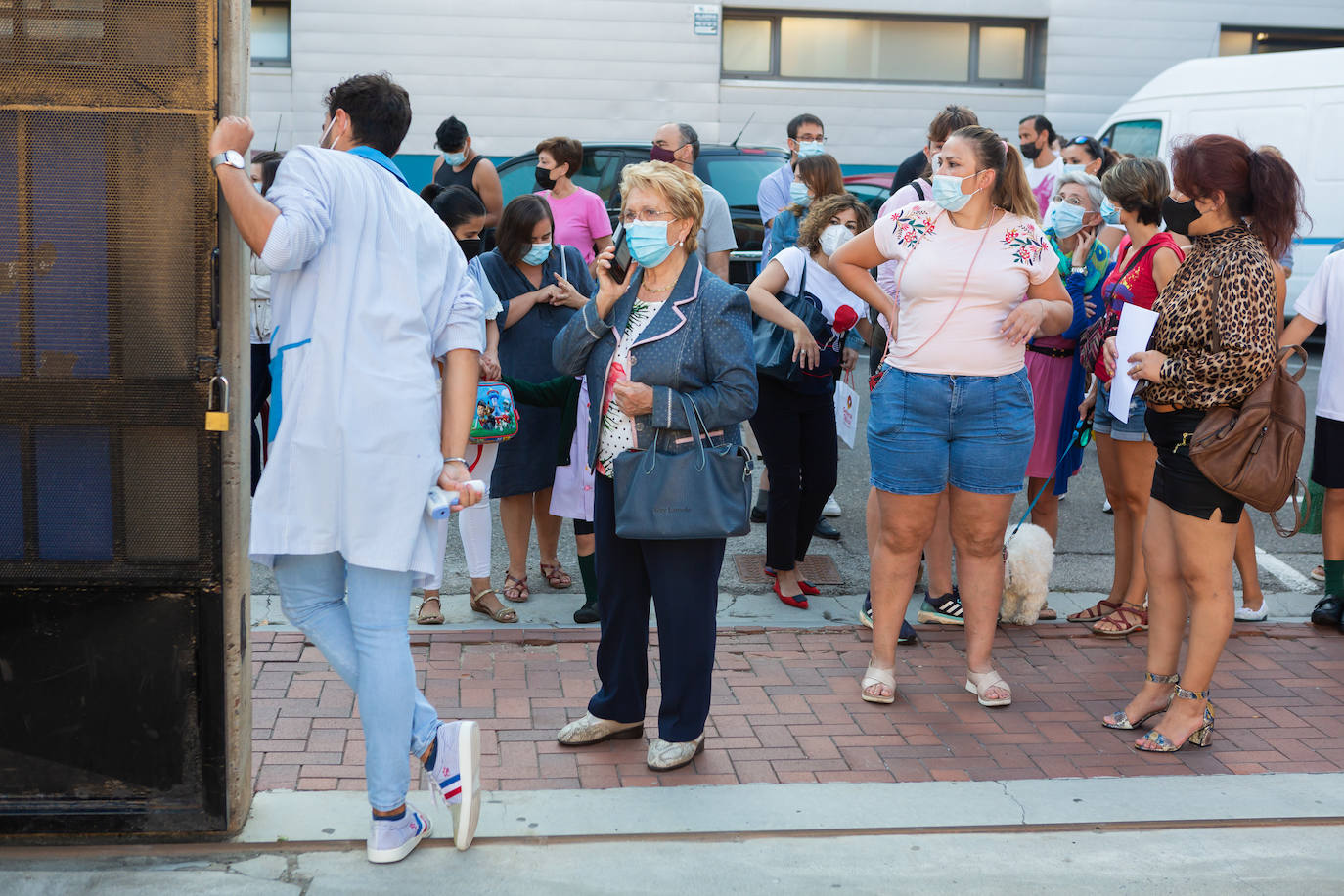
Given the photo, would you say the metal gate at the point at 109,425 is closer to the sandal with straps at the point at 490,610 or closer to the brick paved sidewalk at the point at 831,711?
the brick paved sidewalk at the point at 831,711

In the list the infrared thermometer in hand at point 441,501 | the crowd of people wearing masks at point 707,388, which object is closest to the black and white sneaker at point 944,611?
the crowd of people wearing masks at point 707,388

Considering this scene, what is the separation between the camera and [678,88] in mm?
16859

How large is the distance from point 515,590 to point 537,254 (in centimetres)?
138

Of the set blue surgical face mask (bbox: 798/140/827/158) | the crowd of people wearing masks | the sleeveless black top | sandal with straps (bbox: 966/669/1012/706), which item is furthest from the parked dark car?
sandal with straps (bbox: 966/669/1012/706)

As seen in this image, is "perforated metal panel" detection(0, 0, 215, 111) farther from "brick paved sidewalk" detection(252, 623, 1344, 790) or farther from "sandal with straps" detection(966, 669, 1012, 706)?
"sandal with straps" detection(966, 669, 1012, 706)

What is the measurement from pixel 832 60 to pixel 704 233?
1177 centimetres

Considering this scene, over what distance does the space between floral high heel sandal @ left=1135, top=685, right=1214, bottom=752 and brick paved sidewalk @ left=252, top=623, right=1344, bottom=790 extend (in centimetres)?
3

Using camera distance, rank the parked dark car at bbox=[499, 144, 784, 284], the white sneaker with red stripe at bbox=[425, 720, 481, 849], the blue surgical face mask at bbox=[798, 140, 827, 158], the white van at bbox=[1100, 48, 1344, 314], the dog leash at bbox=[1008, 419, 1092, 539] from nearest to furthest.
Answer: the white sneaker with red stripe at bbox=[425, 720, 481, 849] → the dog leash at bbox=[1008, 419, 1092, 539] → the blue surgical face mask at bbox=[798, 140, 827, 158] → the parked dark car at bbox=[499, 144, 784, 284] → the white van at bbox=[1100, 48, 1344, 314]

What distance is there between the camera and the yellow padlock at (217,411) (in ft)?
10.8

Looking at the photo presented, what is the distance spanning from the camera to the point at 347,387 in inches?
128

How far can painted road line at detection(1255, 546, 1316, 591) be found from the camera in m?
6.36

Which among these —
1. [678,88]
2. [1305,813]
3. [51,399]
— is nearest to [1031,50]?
[678,88]

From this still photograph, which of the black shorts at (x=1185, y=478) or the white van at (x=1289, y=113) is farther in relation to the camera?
the white van at (x=1289, y=113)

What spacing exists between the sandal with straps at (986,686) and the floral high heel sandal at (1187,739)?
48 centimetres
